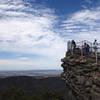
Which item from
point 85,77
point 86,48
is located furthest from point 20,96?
point 85,77

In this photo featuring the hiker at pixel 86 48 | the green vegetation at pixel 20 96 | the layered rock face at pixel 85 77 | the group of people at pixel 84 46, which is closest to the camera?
the layered rock face at pixel 85 77

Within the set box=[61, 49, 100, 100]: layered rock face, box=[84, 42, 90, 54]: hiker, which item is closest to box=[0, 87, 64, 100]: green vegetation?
box=[61, 49, 100, 100]: layered rock face

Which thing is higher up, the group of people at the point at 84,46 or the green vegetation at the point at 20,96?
the group of people at the point at 84,46

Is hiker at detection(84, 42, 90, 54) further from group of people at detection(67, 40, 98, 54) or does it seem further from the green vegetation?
the green vegetation

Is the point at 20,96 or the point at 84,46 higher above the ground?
the point at 84,46

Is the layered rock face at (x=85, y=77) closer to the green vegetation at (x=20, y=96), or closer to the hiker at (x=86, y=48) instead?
the hiker at (x=86, y=48)

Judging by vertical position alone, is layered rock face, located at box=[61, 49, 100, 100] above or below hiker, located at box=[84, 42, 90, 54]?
below

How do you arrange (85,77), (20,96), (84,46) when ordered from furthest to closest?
1. (20,96)
2. (84,46)
3. (85,77)

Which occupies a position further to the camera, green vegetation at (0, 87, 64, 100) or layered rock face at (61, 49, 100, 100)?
green vegetation at (0, 87, 64, 100)

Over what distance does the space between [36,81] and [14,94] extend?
9568 centimetres

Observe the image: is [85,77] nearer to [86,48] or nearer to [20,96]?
[86,48]

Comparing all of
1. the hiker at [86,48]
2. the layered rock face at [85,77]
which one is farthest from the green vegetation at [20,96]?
the hiker at [86,48]

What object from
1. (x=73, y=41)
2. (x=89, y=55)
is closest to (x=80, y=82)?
(x=89, y=55)

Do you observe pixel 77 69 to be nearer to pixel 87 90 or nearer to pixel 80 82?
pixel 80 82
